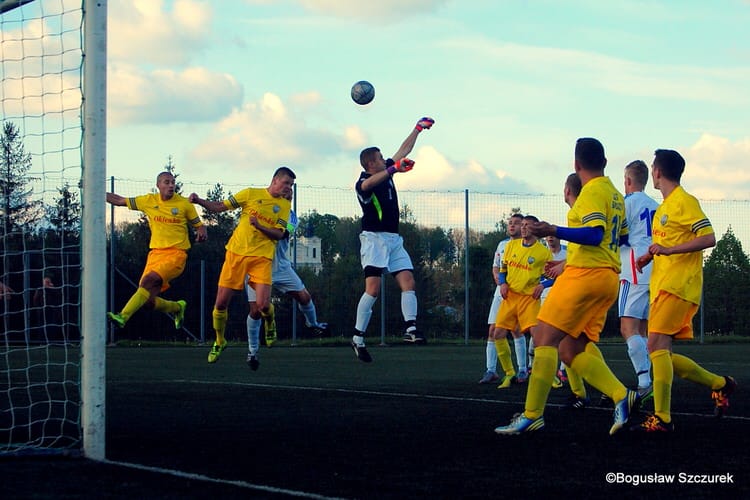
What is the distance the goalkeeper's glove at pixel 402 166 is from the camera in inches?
420

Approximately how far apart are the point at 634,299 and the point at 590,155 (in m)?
2.96

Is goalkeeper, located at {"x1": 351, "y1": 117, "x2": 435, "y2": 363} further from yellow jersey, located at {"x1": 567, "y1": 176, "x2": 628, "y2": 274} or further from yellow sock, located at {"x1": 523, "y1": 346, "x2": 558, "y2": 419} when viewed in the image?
yellow jersey, located at {"x1": 567, "y1": 176, "x2": 628, "y2": 274}

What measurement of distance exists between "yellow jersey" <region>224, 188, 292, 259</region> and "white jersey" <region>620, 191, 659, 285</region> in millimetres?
4728

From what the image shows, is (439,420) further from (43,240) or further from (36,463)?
(43,240)

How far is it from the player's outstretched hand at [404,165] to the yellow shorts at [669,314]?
12.4 feet

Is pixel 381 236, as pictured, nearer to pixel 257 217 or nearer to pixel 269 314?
pixel 257 217

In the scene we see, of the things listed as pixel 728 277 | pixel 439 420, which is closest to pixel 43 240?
pixel 439 420

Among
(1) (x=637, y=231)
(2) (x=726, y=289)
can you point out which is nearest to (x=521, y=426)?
(1) (x=637, y=231)

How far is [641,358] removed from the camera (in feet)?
30.9

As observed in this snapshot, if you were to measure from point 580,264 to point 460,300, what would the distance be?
67.8ft

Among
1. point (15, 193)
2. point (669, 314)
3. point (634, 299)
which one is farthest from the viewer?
point (15, 193)

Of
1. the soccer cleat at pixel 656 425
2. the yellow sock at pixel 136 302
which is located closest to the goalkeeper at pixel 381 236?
the yellow sock at pixel 136 302

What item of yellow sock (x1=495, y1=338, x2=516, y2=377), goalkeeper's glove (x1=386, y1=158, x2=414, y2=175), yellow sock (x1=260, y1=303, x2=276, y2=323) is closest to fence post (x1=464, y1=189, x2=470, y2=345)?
yellow sock (x1=260, y1=303, x2=276, y2=323)

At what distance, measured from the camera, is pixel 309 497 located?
4.54 metres
